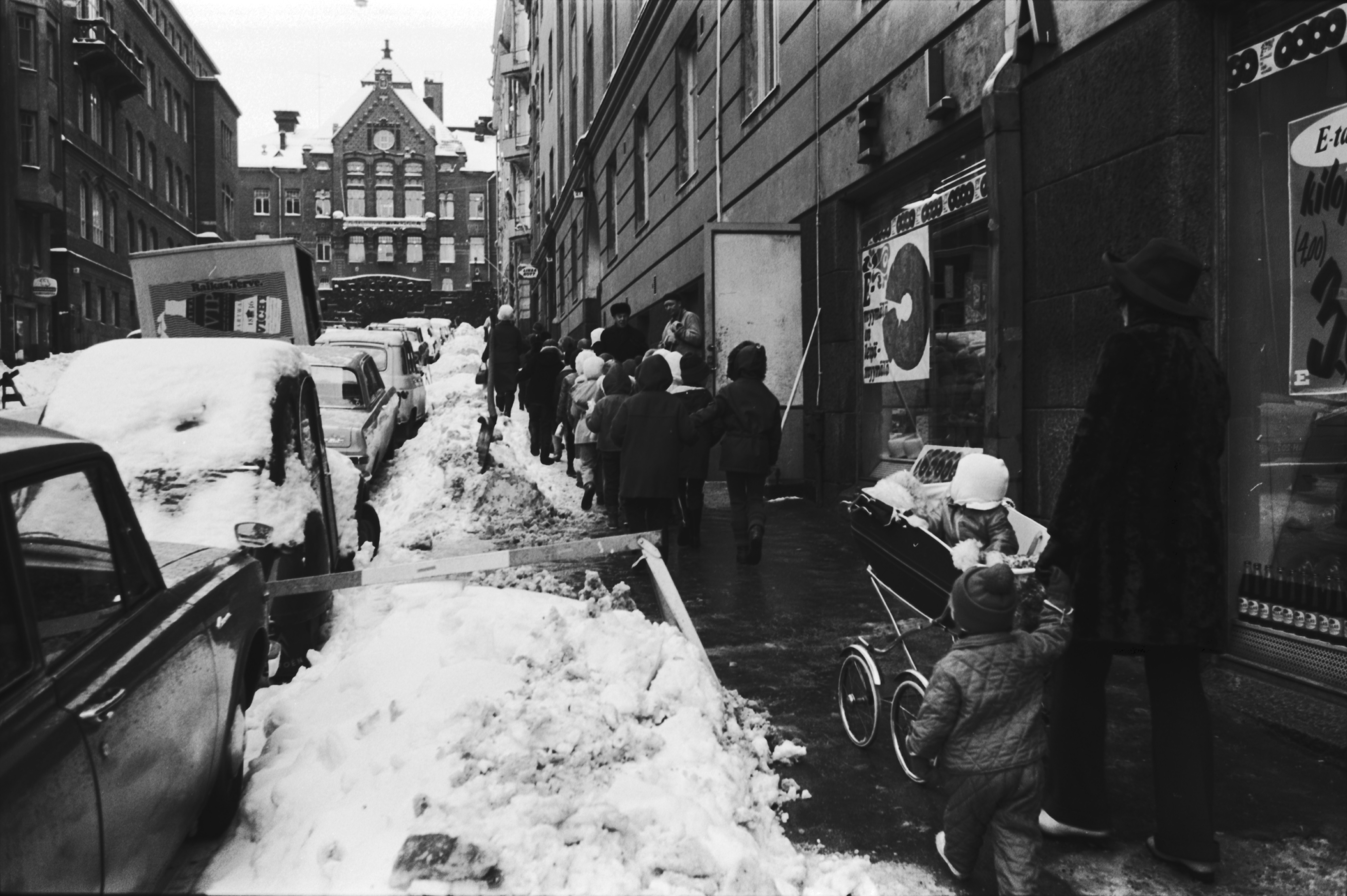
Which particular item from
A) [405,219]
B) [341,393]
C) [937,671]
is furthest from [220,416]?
[405,219]

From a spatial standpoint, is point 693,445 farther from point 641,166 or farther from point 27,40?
point 27,40

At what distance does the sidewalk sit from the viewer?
3.70m

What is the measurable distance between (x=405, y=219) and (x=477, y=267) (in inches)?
251

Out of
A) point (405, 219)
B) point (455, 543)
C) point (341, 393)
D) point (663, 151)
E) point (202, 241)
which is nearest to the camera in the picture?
point (455, 543)

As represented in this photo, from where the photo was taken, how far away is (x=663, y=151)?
788 inches

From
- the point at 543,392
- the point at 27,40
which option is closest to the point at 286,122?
the point at 27,40

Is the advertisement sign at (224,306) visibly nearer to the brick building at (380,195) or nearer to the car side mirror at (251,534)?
the car side mirror at (251,534)

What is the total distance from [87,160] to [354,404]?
38.5 meters

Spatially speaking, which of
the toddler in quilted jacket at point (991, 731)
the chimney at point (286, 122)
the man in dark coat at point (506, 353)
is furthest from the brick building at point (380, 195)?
the toddler in quilted jacket at point (991, 731)

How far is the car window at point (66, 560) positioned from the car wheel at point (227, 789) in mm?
820

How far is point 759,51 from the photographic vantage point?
14234mm

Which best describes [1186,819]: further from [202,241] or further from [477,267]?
[477,267]

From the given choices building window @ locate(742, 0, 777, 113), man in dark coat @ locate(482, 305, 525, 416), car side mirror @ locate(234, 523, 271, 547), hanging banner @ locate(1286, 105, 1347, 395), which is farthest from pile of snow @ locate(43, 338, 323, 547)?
man in dark coat @ locate(482, 305, 525, 416)

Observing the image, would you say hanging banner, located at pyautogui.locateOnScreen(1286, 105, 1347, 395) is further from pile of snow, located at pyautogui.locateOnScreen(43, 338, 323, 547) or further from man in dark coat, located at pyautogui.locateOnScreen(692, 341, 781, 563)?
pile of snow, located at pyautogui.locateOnScreen(43, 338, 323, 547)
